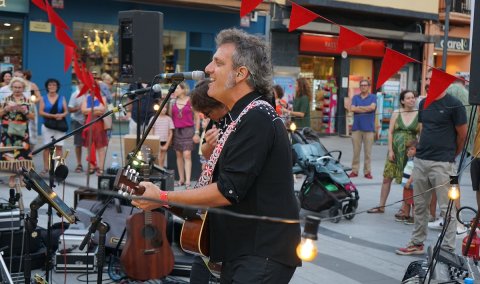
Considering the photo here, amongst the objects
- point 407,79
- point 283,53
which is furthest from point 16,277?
point 407,79

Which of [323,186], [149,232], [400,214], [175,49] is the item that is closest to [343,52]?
[175,49]

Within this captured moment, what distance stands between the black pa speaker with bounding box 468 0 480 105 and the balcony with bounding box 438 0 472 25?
1954 centimetres

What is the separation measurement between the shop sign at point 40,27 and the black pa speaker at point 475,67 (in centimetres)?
1278

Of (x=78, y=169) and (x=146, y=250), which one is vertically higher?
(x=146, y=250)

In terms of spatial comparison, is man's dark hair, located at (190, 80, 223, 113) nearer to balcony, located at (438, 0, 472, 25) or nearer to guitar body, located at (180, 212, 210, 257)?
guitar body, located at (180, 212, 210, 257)

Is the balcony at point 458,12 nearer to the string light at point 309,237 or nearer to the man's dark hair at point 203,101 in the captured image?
the man's dark hair at point 203,101

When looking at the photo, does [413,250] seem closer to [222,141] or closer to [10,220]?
[10,220]

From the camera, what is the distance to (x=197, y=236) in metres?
3.44

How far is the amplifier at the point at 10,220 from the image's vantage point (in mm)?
5680

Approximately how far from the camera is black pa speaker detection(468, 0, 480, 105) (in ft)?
14.2

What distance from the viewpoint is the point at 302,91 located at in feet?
41.6

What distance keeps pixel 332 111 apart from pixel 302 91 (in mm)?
8306

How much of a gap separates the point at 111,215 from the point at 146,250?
100 cm

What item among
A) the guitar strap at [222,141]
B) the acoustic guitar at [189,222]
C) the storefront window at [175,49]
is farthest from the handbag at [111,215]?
the storefront window at [175,49]
